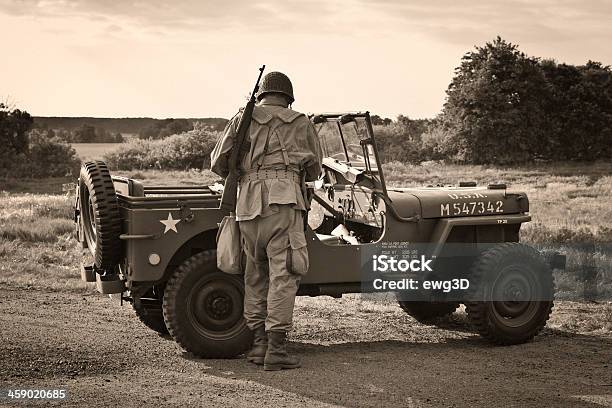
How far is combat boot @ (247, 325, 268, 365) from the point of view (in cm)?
714

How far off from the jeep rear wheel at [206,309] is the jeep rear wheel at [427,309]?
2.33m

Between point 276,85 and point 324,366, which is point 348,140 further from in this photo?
point 324,366

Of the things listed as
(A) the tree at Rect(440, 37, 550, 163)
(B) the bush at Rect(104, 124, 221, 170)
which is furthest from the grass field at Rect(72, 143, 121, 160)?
(A) the tree at Rect(440, 37, 550, 163)

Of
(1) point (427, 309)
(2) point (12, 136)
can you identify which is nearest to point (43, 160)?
(2) point (12, 136)

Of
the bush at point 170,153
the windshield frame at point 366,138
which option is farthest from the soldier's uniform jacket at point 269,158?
the bush at point 170,153

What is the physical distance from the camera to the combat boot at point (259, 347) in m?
7.14

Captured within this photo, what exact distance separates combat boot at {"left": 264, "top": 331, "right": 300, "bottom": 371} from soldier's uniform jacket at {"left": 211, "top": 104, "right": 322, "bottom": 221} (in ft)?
2.89

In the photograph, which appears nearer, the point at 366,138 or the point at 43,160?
the point at 366,138

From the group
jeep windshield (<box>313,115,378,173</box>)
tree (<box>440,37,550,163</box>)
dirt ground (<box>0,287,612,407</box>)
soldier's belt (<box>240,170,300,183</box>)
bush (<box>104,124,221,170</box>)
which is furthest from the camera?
tree (<box>440,37,550,163</box>)

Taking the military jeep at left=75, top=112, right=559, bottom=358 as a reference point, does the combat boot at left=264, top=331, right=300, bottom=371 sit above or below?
below

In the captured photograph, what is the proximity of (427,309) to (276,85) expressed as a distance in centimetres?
308

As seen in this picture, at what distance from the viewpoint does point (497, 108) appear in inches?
2384

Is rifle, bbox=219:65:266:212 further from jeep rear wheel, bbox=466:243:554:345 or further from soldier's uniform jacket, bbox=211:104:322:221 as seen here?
jeep rear wheel, bbox=466:243:554:345

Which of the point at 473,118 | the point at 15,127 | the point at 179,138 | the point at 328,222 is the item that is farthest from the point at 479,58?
the point at 328,222
